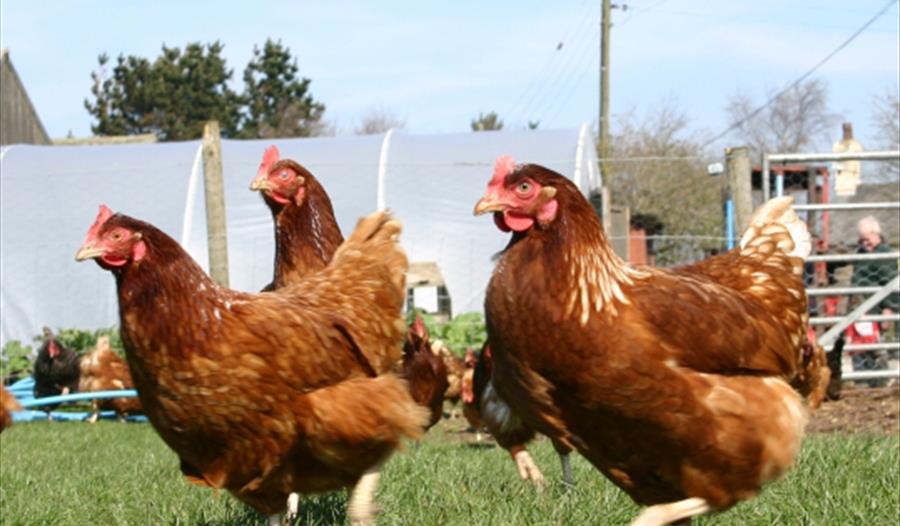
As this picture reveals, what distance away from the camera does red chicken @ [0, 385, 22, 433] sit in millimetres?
4906

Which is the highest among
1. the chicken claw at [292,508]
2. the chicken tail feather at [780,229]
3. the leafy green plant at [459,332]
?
the chicken tail feather at [780,229]

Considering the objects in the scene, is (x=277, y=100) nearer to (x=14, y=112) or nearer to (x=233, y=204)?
(x=14, y=112)

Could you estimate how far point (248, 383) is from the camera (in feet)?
12.5

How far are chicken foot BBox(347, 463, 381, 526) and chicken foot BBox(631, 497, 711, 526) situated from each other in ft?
3.83

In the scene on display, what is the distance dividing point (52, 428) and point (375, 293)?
791cm

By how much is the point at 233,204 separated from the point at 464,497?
12894 mm

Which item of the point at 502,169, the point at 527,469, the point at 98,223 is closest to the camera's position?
the point at 502,169

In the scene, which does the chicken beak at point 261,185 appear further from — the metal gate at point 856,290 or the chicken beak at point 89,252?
the metal gate at point 856,290

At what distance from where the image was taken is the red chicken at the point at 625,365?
3475mm

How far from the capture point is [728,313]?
12.8 feet

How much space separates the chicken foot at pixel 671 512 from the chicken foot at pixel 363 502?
1169mm

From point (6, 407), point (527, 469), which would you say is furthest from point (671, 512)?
point (6, 407)

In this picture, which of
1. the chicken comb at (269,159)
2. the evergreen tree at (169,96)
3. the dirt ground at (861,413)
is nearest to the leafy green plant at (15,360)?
the dirt ground at (861,413)

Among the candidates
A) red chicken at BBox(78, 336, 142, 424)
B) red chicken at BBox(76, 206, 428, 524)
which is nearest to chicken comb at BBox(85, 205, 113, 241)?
red chicken at BBox(76, 206, 428, 524)
